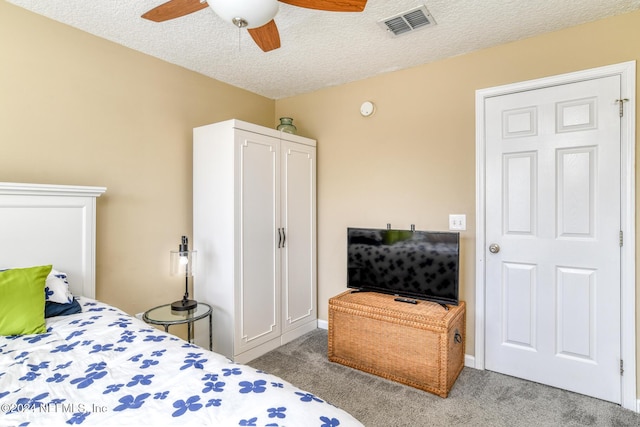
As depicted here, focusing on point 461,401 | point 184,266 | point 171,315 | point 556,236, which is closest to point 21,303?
point 171,315

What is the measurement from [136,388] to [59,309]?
3.41 feet

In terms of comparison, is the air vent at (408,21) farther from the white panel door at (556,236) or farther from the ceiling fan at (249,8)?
the white panel door at (556,236)

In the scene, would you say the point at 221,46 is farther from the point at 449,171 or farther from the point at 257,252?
the point at 449,171

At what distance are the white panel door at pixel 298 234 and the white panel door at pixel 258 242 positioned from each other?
0.12 meters

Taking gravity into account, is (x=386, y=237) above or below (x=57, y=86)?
below

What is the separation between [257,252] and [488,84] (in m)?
2.28

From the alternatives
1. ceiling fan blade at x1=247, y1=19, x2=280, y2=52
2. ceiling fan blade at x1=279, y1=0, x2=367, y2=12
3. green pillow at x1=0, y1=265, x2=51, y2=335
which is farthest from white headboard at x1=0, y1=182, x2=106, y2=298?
ceiling fan blade at x1=279, y1=0, x2=367, y2=12

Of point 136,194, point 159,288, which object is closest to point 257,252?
point 159,288

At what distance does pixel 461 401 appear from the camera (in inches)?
86.8

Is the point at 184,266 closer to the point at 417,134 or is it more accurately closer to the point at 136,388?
the point at 136,388

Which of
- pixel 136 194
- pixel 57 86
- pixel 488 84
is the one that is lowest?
pixel 136 194

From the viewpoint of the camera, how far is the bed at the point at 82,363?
3.21 feet

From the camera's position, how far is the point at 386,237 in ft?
9.07

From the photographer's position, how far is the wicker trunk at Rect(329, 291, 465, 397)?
2.29 meters
